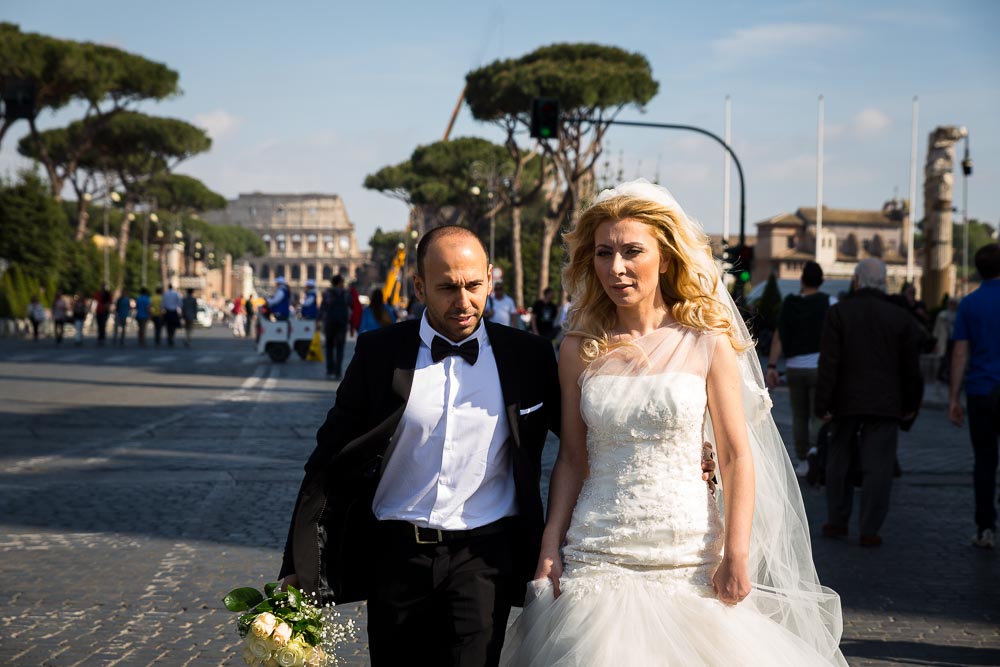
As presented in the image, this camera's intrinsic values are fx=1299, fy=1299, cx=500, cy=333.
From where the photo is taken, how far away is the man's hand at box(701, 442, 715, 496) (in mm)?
2902

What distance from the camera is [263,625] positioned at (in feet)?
8.87

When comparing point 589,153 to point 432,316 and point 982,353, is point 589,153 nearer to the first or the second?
point 982,353

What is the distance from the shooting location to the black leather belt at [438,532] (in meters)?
2.81

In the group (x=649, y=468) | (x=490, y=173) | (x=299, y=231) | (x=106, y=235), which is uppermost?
(x=299, y=231)

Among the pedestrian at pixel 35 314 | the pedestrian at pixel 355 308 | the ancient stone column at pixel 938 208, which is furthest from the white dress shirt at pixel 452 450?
the pedestrian at pixel 35 314

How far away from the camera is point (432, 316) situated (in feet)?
9.57

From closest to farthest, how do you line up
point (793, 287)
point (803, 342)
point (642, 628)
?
point (642, 628) < point (803, 342) < point (793, 287)

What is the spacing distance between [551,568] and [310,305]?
22211 mm

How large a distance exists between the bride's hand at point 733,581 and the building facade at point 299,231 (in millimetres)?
159365

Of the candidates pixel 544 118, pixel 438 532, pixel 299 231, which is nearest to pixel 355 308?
pixel 544 118

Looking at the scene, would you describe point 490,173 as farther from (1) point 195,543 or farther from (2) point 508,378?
(2) point 508,378

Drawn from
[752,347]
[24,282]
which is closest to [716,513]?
[752,347]

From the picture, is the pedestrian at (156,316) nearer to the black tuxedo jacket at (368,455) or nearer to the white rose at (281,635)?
the black tuxedo jacket at (368,455)

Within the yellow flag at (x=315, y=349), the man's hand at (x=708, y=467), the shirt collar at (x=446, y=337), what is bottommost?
the yellow flag at (x=315, y=349)
